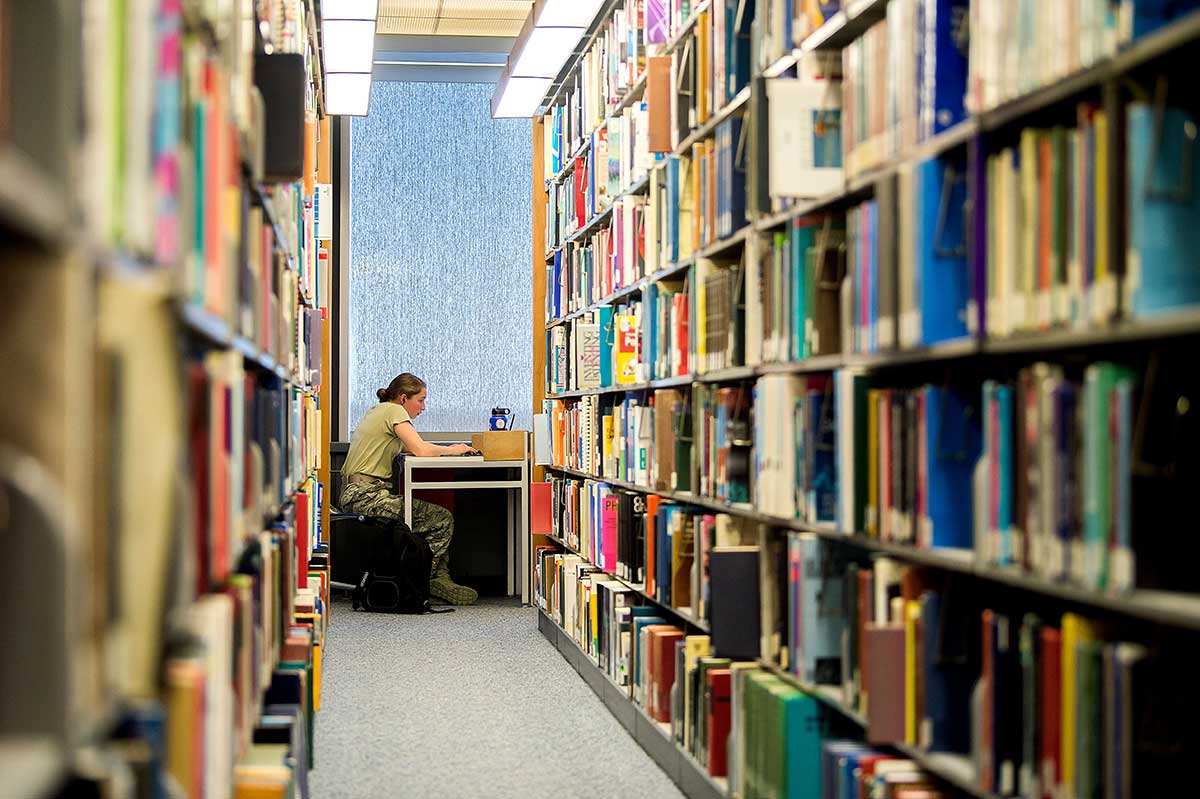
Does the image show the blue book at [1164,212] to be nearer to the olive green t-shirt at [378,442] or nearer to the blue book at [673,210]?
the blue book at [673,210]

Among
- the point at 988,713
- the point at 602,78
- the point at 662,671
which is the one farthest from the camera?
the point at 602,78

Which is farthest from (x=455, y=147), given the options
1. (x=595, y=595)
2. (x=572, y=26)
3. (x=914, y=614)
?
(x=914, y=614)

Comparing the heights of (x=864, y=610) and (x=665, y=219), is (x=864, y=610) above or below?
below

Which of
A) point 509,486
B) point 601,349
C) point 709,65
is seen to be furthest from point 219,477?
point 509,486

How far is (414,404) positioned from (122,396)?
6.34 metres

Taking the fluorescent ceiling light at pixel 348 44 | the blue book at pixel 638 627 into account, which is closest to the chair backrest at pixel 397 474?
the fluorescent ceiling light at pixel 348 44

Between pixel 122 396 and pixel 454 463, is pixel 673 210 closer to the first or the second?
pixel 122 396

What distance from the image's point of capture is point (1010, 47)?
191 centimetres

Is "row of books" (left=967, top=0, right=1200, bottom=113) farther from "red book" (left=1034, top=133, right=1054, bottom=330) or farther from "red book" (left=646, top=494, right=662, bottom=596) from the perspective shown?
"red book" (left=646, top=494, right=662, bottom=596)

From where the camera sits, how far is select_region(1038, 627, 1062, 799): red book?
179 cm

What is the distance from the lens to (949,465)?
7.10 feet

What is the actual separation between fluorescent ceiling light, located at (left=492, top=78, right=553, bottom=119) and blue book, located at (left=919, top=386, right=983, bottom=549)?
4004mm

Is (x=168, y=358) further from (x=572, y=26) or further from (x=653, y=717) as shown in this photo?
(x=572, y=26)

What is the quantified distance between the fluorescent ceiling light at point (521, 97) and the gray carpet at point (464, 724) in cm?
257
